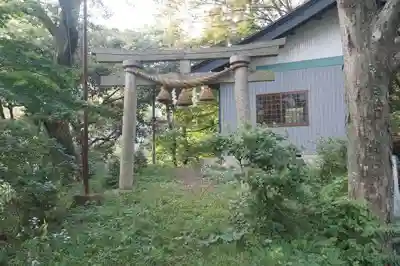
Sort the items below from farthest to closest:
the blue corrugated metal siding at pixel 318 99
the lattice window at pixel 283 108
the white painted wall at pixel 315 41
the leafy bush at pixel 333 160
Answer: the lattice window at pixel 283 108 < the white painted wall at pixel 315 41 < the blue corrugated metal siding at pixel 318 99 < the leafy bush at pixel 333 160

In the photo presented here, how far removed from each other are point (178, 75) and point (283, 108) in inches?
207

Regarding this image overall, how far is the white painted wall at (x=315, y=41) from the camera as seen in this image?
41.9 feet

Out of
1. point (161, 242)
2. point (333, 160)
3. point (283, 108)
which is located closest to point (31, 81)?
point (161, 242)

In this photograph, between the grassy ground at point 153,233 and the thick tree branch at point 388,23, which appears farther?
the thick tree branch at point 388,23

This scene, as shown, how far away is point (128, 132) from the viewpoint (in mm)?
8930

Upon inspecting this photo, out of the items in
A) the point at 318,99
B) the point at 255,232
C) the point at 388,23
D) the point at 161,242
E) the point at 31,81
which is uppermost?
the point at 388,23

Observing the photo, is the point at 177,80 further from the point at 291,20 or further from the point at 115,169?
the point at 291,20

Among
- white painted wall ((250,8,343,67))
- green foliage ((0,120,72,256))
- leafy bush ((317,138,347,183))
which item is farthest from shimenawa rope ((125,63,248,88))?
white painted wall ((250,8,343,67))

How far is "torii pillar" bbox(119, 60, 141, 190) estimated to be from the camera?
8.83 meters

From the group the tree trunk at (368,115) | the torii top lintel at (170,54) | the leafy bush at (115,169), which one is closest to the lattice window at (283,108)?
the leafy bush at (115,169)

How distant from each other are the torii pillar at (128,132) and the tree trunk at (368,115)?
180 inches

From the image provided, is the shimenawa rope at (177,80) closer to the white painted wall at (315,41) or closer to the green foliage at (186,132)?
the white painted wall at (315,41)

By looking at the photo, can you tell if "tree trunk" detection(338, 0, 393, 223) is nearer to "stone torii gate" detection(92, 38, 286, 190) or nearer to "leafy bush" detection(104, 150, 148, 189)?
"stone torii gate" detection(92, 38, 286, 190)

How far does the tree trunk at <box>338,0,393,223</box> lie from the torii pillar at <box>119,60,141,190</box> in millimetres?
4561
